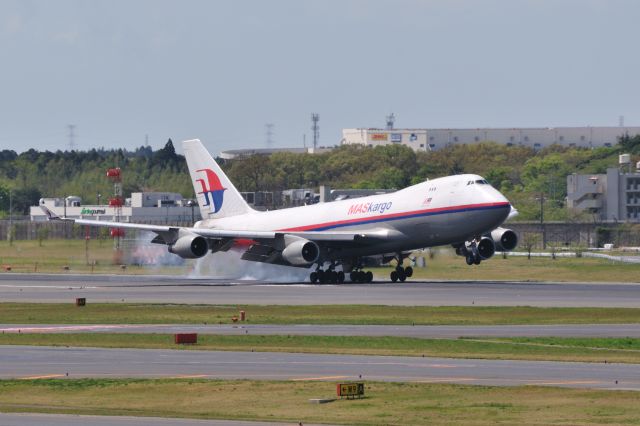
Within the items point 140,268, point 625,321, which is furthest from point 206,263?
point 625,321

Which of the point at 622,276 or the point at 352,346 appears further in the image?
the point at 622,276

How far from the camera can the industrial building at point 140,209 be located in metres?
166

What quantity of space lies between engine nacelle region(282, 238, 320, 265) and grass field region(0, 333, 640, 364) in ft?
119

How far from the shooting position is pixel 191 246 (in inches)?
3371

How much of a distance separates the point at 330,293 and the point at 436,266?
831 inches

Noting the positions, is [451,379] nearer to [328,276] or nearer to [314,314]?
[314,314]

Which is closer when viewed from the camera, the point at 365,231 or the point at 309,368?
the point at 309,368

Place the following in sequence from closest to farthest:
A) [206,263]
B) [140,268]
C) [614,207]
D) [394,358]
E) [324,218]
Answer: [394,358] → [324,218] → [206,263] → [140,268] → [614,207]

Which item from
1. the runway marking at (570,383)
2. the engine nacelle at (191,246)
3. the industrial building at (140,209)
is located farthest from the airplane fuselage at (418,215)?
the industrial building at (140,209)

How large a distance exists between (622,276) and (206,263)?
94.7 feet

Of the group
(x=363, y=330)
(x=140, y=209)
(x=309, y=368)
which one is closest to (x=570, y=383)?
(x=309, y=368)

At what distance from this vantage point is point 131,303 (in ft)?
217

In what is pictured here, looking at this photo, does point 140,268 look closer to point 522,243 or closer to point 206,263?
point 206,263

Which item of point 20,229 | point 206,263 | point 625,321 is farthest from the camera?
point 20,229
